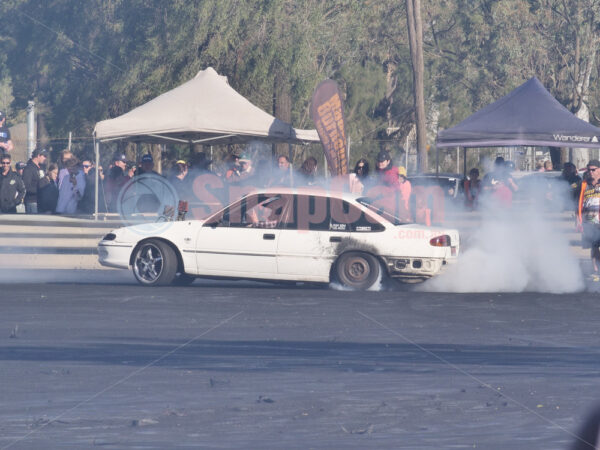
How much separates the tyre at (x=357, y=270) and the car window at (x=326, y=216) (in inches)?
14.7

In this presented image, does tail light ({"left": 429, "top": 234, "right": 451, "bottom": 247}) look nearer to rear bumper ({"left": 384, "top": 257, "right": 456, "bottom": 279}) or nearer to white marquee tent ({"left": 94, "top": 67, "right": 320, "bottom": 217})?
rear bumper ({"left": 384, "top": 257, "right": 456, "bottom": 279})

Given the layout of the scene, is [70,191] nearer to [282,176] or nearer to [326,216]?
[282,176]

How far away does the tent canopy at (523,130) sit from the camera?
20.6 meters

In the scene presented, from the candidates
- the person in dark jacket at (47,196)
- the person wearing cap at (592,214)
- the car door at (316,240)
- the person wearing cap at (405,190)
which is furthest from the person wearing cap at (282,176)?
the person wearing cap at (592,214)

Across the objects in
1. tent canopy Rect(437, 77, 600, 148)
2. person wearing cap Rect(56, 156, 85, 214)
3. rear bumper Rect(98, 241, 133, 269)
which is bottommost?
rear bumper Rect(98, 241, 133, 269)

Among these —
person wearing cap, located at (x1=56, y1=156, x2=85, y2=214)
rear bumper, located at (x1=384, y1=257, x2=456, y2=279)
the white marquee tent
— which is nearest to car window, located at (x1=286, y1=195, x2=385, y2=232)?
rear bumper, located at (x1=384, y1=257, x2=456, y2=279)

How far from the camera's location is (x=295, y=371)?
8641mm

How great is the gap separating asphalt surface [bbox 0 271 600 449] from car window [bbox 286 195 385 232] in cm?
114

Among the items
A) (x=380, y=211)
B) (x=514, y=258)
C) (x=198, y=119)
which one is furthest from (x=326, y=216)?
(x=198, y=119)

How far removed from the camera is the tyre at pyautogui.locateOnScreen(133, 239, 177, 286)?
15.2m

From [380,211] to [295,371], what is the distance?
6.74m

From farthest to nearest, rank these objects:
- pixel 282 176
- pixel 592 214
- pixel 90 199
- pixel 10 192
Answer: pixel 90 199
pixel 10 192
pixel 282 176
pixel 592 214

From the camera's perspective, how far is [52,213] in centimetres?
1941

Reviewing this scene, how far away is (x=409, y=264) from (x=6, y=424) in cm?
862
